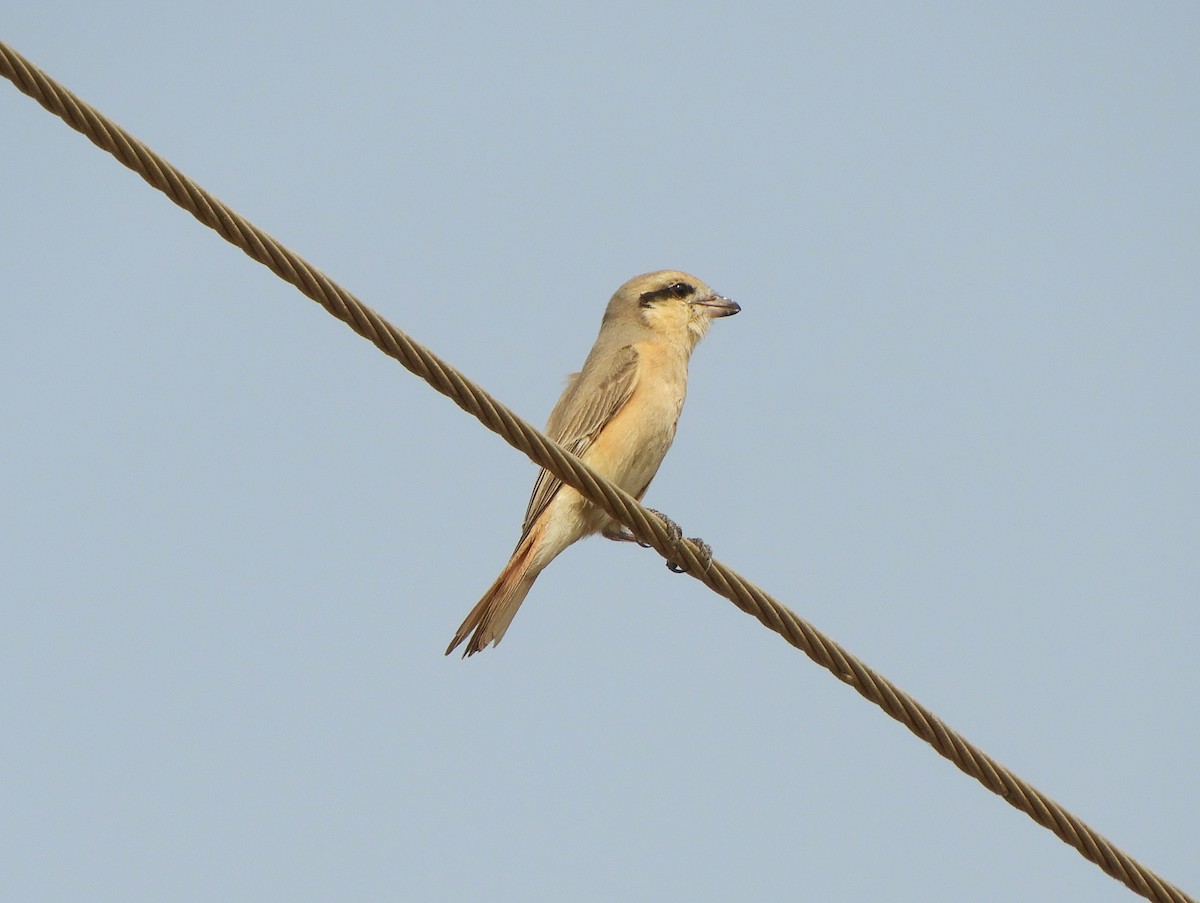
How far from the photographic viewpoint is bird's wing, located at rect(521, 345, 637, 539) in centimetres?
747

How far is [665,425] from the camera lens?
307 inches

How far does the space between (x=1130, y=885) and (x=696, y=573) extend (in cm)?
184

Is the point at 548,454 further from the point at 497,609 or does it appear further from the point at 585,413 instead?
the point at 585,413

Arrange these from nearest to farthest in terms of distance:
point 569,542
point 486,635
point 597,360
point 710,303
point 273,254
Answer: point 273,254, point 486,635, point 569,542, point 597,360, point 710,303

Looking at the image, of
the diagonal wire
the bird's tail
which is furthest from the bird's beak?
the diagonal wire

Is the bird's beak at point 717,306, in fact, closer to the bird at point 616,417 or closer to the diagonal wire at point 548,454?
the bird at point 616,417

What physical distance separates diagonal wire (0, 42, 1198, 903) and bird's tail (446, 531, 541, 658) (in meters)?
1.76

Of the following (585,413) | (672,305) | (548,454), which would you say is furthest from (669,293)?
(548,454)

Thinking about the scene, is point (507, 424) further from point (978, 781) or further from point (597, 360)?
point (597, 360)

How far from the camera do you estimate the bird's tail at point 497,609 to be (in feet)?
22.7

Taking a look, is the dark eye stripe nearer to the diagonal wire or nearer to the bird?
the bird

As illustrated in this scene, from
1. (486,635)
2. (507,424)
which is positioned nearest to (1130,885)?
(507,424)

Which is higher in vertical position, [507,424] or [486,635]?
[507,424]

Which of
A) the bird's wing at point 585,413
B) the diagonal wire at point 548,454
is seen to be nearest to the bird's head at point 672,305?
the bird's wing at point 585,413
